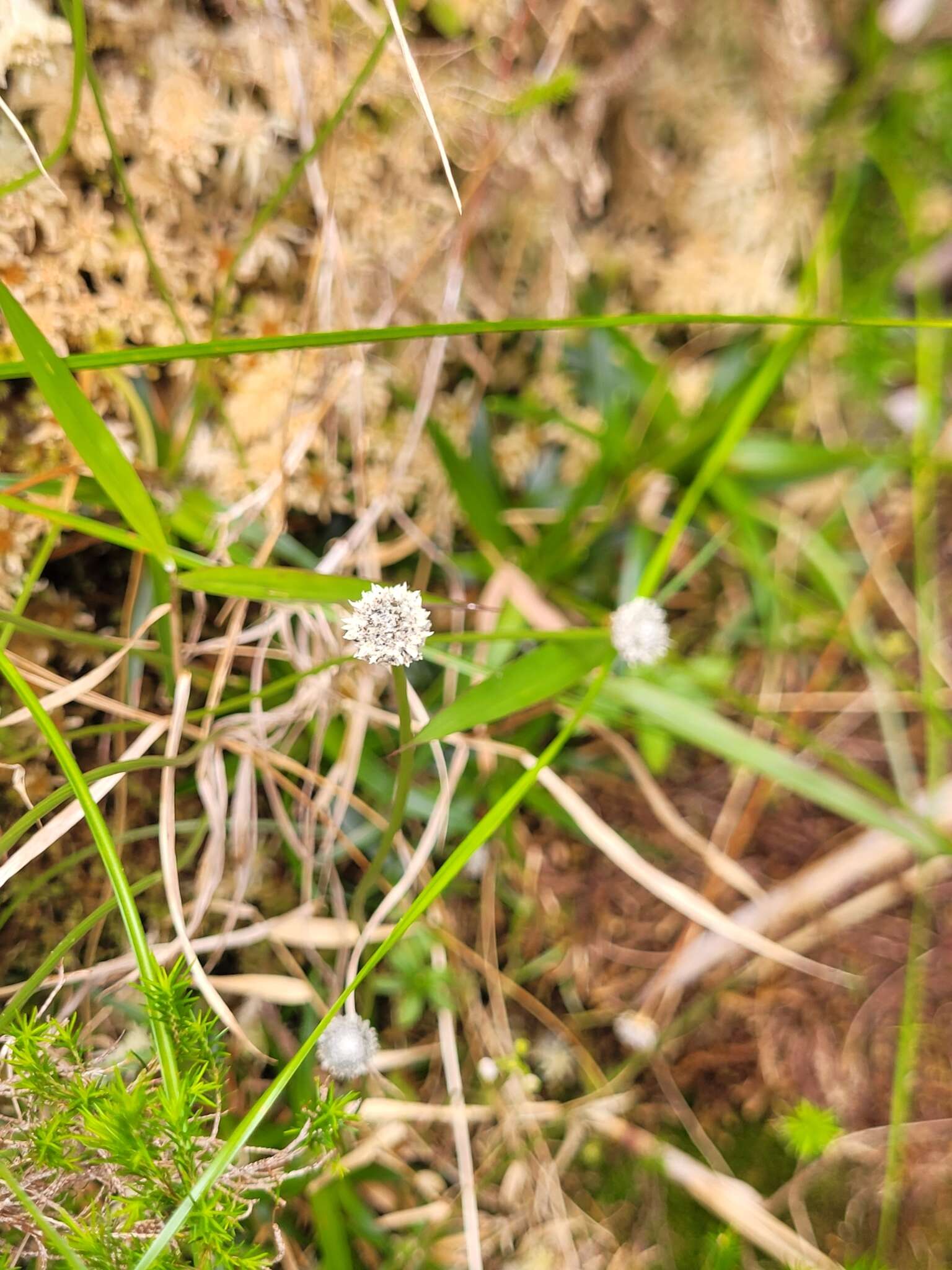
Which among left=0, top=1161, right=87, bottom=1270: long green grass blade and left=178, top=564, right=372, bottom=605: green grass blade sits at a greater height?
left=178, top=564, right=372, bottom=605: green grass blade

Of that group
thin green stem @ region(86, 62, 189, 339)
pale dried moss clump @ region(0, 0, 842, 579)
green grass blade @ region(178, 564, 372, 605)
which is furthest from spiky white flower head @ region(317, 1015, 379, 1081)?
thin green stem @ region(86, 62, 189, 339)

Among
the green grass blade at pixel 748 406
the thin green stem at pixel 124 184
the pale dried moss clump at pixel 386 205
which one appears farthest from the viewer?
the green grass blade at pixel 748 406

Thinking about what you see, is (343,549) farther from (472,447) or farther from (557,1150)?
(557,1150)

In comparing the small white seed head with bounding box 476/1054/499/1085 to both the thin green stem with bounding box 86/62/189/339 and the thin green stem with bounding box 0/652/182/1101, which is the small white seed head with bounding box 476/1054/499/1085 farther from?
the thin green stem with bounding box 86/62/189/339

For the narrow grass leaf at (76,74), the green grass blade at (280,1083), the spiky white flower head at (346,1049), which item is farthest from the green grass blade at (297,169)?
the spiky white flower head at (346,1049)

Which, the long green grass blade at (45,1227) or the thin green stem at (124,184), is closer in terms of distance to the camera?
the long green grass blade at (45,1227)

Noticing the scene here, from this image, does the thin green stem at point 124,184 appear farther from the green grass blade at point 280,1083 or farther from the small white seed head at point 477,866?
the small white seed head at point 477,866

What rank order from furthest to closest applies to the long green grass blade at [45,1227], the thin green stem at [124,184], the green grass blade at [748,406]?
1. the green grass blade at [748,406]
2. the thin green stem at [124,184]
3. the long green grass blade at [45,1227]

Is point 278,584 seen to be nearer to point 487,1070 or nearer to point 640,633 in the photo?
point 640,633
